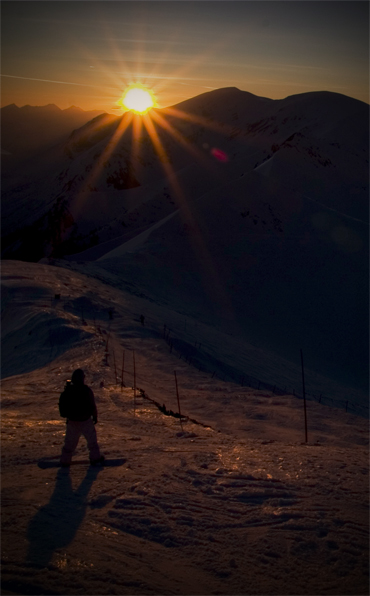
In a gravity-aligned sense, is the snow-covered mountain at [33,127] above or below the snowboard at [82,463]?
above

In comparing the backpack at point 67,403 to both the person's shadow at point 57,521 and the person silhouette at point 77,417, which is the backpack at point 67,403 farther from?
the person's shadow at point 57,521

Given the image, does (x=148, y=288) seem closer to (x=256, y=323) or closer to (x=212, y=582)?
(x=256, y=323)

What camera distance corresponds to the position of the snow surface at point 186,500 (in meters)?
3.17

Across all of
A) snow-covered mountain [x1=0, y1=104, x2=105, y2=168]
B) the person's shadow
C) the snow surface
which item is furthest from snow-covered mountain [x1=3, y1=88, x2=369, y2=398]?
snow-covered mountain [x1=0, y1=104, x2=105, y2=168]

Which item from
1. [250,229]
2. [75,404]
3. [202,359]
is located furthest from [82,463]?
[250,229]

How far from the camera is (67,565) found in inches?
126

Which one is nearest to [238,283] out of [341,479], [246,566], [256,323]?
[256,323]

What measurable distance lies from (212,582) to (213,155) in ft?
219

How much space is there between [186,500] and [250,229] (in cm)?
Result: 2542

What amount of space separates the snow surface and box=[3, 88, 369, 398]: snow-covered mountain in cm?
1259

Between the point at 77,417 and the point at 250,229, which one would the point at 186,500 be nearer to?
the point at 77,417

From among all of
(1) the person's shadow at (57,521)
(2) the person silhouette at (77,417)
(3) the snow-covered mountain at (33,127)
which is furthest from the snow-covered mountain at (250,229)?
(3) the snow-covered mountain at (33,127)

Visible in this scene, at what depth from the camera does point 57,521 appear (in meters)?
3.69

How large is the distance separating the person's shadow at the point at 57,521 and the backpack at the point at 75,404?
63 centimetres
